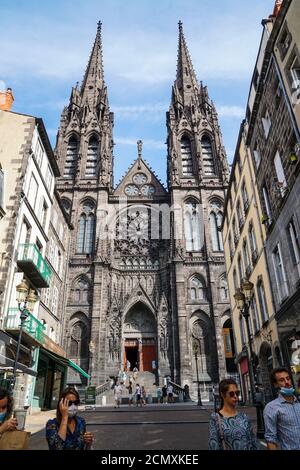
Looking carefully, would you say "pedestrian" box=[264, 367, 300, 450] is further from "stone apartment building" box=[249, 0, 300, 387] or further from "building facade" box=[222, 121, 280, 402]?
"building facade" box=[222, 121, 280, 402]

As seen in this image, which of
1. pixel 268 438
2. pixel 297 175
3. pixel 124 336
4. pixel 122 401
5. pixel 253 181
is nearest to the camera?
pixel 268 438

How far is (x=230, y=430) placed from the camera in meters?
3.33

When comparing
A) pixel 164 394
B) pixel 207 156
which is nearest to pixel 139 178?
pixel 207 156

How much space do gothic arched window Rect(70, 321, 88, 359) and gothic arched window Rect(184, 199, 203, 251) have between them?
581 inches

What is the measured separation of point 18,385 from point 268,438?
51.4ft

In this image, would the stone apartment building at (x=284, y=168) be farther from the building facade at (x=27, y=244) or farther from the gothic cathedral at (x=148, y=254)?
the gothic cathedral at (x=148, y=254)

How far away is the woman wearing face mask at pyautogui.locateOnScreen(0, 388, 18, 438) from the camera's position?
3.44 m

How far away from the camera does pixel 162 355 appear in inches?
1332

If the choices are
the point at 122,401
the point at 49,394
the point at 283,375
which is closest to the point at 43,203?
the point at 49,394

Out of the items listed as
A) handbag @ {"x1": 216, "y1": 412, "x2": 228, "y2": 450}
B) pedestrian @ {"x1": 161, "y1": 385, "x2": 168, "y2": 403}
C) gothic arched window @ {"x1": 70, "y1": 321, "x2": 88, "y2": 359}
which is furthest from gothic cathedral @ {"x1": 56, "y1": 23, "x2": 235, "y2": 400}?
handbag @ {"x1": 216, "y1": 412, "x2": 228, "y2": 450}
